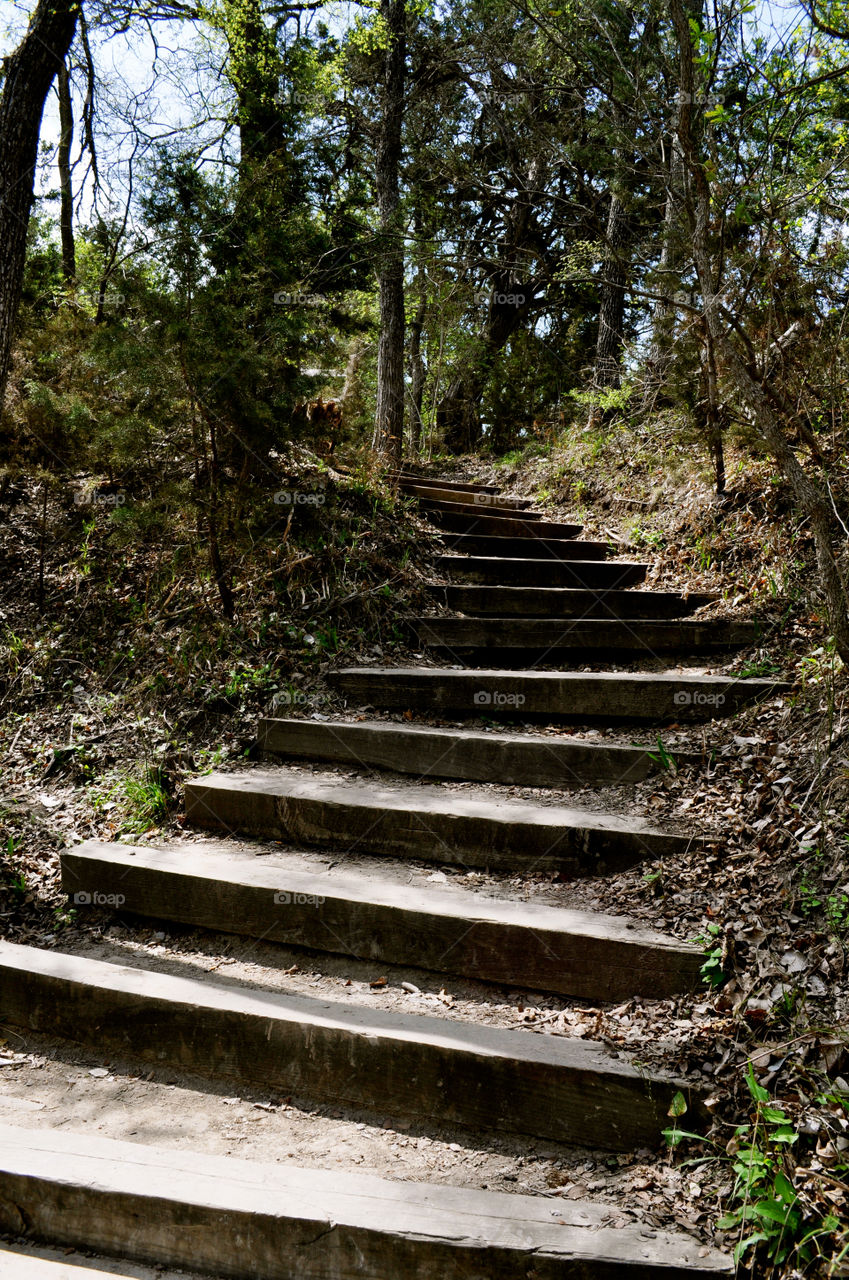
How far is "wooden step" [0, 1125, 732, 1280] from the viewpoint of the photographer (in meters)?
1.80

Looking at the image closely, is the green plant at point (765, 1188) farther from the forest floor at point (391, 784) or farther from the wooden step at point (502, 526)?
the wooden step at point (502, 526)

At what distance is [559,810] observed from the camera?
315 centimetres

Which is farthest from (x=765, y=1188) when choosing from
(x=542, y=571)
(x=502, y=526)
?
(x=502, y=526)

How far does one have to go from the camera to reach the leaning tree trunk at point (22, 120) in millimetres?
4332

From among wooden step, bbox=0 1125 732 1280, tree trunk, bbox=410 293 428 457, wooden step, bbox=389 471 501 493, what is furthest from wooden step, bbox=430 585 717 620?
tree trunk, bbox=410 293 428 457

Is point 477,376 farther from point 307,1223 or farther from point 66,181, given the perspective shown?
point 307,1223

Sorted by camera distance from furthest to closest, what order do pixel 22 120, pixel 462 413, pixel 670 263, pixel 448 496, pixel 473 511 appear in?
1. pixel 462 413
2. pixel 448 496
3. pixel 473 511
4. pixel 670 263
5. pixel 22 120

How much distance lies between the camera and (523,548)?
574cm

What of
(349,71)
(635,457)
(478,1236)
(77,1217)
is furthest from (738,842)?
(349,71)

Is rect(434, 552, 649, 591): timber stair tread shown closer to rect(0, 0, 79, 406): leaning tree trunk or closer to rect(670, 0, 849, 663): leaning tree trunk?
rect(670, 0, 849, 663): leaning tree trunk

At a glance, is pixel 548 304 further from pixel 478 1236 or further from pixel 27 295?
pixel 478 1236

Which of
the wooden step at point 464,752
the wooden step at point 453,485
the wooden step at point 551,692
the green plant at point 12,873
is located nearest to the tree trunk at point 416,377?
the wooden step at point 453,485

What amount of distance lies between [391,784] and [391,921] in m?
0.88

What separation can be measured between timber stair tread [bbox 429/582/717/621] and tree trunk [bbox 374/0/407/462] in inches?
122
